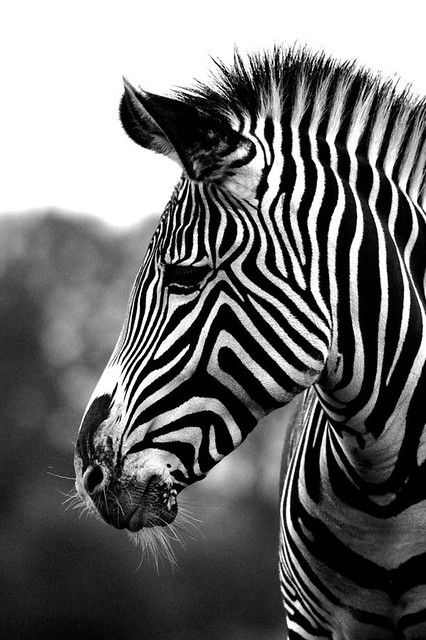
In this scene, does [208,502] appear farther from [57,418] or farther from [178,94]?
[178,94]

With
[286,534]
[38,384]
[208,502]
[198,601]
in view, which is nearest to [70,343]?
[38,384]

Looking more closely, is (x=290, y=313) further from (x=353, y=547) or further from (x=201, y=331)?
(x=353, y=547)

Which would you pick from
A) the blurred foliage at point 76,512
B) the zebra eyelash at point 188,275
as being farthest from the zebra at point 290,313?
the blurred foliage at point 76,512

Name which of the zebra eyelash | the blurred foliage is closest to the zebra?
the zebra eyelash

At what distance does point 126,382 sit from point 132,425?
185mm

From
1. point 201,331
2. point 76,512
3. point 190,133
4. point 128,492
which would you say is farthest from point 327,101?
point 76,512

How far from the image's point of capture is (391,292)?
429 cm

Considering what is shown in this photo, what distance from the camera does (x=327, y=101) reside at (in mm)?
4652

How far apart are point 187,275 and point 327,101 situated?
48.6 inches

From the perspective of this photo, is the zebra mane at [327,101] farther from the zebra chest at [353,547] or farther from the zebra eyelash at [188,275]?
the zebra chest at [353,547]

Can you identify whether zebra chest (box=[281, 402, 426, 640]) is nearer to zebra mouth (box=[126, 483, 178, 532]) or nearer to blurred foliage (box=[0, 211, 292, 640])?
zebra mouth (box=[126, 483, 178, 532])

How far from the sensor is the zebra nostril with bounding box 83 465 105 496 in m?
3.99

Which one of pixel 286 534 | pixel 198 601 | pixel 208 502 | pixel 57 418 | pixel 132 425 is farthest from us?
pixel 57 418

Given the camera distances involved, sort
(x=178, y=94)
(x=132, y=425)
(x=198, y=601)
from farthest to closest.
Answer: (x=198, y=601)
(x=178, y=94)
(x=132, y=425)
